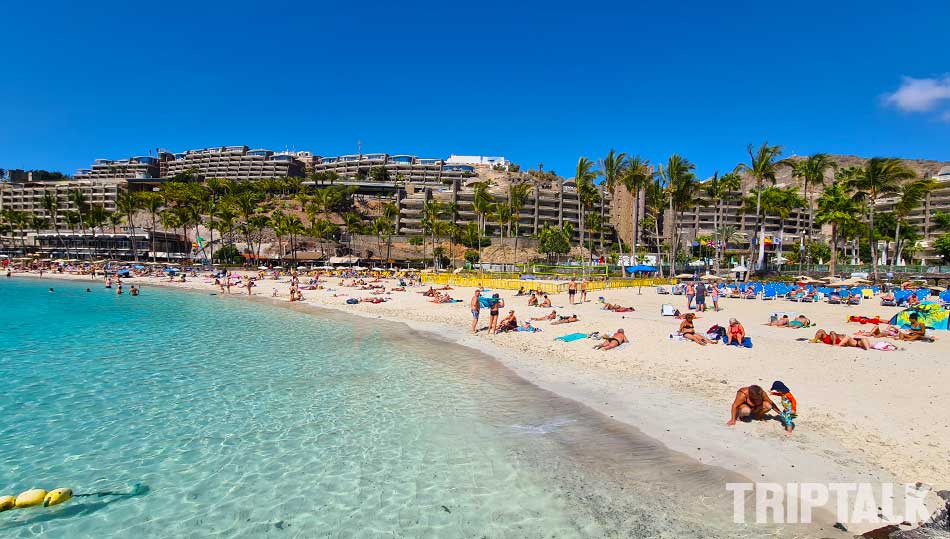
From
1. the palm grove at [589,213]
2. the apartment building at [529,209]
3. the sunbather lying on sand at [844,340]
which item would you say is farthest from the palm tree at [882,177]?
the apartment building at [529,209]

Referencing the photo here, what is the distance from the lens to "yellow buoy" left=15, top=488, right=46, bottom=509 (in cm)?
577

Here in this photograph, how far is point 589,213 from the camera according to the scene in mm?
89750

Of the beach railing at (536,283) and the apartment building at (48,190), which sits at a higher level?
the apartment building at (48,190)

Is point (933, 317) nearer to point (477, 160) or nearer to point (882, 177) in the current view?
point (882, 177)

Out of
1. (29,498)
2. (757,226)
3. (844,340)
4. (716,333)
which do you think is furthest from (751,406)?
(757,226)

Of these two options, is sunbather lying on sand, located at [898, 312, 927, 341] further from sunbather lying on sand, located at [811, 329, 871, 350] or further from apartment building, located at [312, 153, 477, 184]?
apartment building, located at [312, 153, 477, 184]

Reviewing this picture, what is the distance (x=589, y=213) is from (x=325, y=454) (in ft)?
286

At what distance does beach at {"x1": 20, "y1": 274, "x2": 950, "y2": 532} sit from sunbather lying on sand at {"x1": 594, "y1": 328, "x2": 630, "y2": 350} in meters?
0.41

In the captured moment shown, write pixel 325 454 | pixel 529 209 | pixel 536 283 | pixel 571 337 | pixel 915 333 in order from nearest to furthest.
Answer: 1. pixel 325 454
2. pixel 915 333
3. pixel 571 337
4. pixel 536 283
5. pixel 529 209

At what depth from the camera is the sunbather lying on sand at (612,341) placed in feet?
45.6

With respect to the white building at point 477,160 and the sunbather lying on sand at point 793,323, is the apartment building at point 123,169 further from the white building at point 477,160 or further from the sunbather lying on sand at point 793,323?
the sunbather lying on sand at point 793,323

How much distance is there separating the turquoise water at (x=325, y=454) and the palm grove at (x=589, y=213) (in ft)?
139

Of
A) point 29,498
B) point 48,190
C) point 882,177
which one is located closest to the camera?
point 29,498

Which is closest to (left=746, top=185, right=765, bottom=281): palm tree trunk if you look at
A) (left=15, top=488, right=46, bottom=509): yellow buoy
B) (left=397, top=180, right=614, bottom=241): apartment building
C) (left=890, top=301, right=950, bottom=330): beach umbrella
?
(left=890, top=301, right=950, bottom=330): beach umbrella
